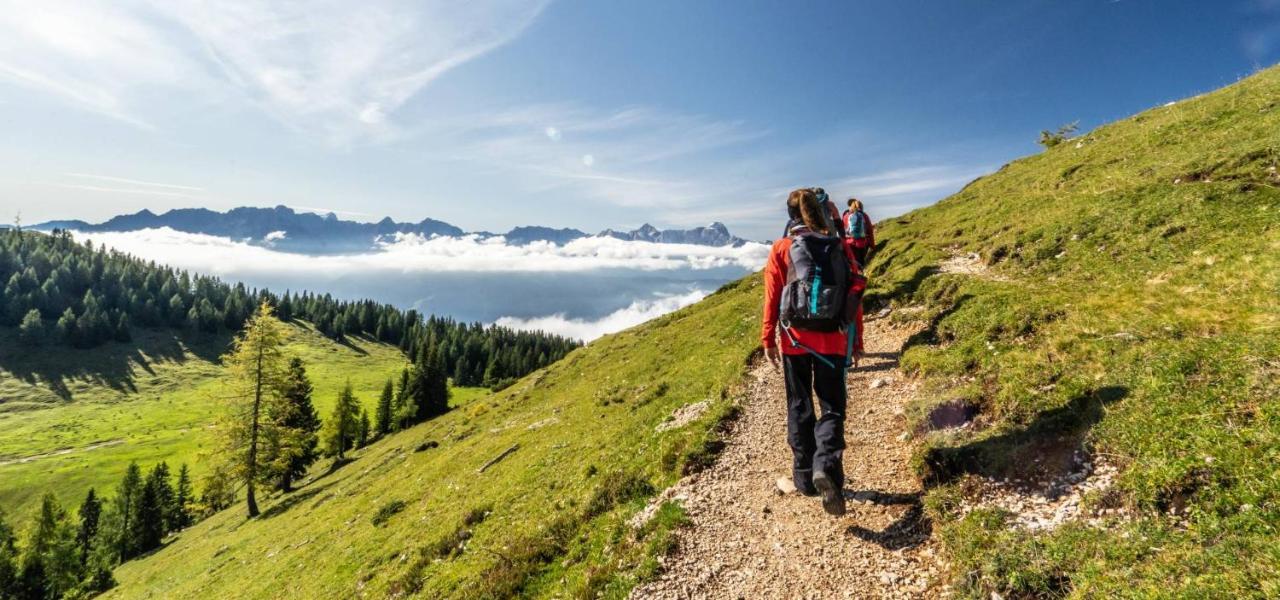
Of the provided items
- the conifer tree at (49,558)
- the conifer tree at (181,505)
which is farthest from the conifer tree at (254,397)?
the conifer tree at (181,505)

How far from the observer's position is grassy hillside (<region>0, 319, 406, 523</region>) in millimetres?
103188

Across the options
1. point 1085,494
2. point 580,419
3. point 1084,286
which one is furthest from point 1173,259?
point 580,419

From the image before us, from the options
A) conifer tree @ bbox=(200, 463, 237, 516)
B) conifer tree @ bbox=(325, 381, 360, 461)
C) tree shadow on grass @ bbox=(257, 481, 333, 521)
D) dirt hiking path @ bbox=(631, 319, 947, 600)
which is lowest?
conifer tree @ bbox=(325, 381, 360, 461)

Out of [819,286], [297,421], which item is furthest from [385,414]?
[819,286]

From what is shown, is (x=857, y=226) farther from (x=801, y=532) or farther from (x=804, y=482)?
(x=801, y=532)

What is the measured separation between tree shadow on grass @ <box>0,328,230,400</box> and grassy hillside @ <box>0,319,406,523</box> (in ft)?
0.83

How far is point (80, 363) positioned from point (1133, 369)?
269645mm

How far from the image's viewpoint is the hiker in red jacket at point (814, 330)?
308 inches

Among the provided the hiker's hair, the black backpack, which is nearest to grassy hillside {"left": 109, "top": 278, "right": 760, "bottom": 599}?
the black backpack

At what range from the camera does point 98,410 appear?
498 feet

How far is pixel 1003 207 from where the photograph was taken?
28406mm

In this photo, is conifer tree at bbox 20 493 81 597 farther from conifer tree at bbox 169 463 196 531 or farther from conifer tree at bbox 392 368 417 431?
conifer tree at bbox 392 368 417 431

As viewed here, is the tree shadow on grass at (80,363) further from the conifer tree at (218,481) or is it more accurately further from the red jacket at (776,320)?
the red jacket at (776,320)

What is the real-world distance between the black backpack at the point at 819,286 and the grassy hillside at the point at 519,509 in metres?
4.83
